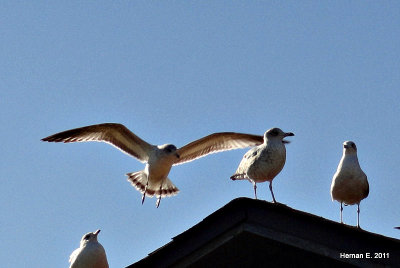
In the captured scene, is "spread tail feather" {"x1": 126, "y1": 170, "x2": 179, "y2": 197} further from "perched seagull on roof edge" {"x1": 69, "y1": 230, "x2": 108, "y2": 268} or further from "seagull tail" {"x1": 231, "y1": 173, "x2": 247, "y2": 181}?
"seagull tail" {"x1": 231, "y1": 173, "x2": 247, "y2": 181}

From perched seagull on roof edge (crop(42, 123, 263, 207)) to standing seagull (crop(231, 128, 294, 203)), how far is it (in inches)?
170

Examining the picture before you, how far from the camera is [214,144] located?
14.5 meters

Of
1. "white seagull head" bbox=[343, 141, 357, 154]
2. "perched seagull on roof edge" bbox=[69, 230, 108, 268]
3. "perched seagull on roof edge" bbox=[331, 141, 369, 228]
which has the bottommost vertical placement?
"perched seagull on roof edge" bbox=[69, 230, 108, 268]

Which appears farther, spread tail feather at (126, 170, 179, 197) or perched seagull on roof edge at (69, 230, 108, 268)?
spread tail feather at (126, 170, 179, 197)

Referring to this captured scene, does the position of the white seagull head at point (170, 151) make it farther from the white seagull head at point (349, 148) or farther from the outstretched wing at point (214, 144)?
the white seagull head at point (349, 148)

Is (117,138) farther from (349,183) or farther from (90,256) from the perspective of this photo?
(349,183)

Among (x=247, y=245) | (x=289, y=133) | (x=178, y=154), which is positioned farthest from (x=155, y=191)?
(x=247, y=245)

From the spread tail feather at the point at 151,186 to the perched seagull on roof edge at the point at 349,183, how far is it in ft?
18.3

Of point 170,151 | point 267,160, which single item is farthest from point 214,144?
point 267,160

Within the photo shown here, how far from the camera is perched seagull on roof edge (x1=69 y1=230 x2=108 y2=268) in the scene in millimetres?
9484

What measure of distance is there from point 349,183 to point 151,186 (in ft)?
19.2

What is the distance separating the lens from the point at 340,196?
30.5 ft

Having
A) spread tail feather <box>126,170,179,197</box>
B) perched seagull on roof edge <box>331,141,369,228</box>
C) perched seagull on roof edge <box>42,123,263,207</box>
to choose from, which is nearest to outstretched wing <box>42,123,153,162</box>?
perched seagull on roof edge <box>42,123,263,207</box>

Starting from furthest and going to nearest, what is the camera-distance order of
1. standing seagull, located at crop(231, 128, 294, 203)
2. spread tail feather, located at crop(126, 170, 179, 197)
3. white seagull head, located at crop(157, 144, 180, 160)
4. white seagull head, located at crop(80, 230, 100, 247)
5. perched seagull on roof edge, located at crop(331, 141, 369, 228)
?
spread tail feather, located at crop(126, 170, 179, 197) → white seagull head, located at crop(157, 144, 180, 160) → white seagull head, located at crop(80, 230, 100, 247) → perched seagull on roof edge, located at crop(331, 141, 369, 228) → standing seagull, located at crop(231, 128, 294, 203)
